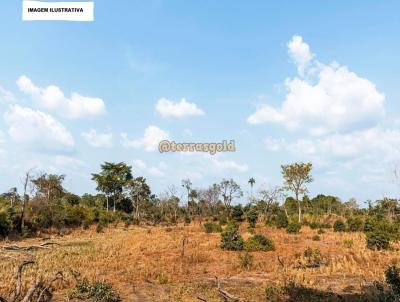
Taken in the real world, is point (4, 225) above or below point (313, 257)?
above

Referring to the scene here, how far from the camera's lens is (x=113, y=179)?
70188 millimetres

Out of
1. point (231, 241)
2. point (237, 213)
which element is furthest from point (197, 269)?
point (237, 213)

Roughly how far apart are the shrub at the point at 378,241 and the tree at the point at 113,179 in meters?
50.7

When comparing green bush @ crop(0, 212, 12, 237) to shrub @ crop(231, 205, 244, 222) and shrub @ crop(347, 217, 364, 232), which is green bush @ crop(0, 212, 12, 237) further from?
shrub @ crop(347, 217, 364, 232)

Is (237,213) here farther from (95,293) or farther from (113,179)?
(95,293)

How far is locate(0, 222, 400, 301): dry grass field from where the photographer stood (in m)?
15.4

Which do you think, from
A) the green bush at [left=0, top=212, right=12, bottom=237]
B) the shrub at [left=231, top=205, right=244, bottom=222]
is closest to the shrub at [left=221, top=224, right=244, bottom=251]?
the green bush at [left=0, top=212, right=12, bottom=237]

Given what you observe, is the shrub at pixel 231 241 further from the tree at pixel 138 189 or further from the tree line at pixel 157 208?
the tree at pixel 138 189

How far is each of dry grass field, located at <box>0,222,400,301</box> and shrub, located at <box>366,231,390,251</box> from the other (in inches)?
25.6

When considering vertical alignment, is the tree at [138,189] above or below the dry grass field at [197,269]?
above

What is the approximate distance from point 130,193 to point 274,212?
88.4ft

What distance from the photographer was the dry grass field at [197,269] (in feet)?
50.4

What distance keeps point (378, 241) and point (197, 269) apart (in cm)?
1230

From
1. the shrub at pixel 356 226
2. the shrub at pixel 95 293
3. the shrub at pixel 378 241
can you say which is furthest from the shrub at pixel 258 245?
the shrub at pixel 356 226
